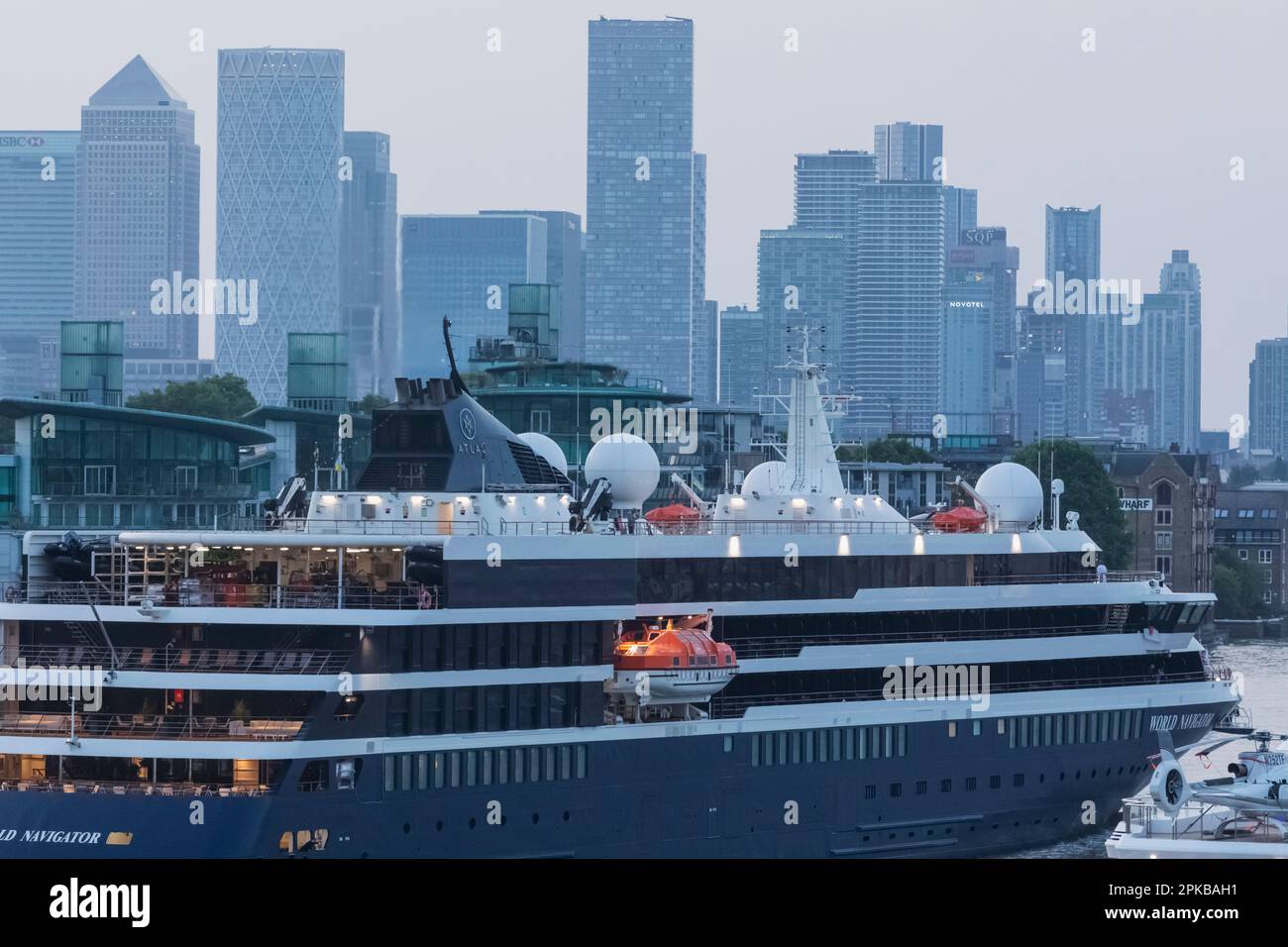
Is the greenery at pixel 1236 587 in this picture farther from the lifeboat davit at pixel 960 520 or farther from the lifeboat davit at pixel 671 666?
the lifeboat davit at pixel 671 666

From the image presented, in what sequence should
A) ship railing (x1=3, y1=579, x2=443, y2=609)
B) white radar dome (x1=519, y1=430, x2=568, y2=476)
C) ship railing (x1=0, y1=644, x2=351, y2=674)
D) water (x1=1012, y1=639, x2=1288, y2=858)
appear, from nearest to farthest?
ship railing (x1=0, y1=644, x2=351, y2=674) → ship railing (x1=3, y1=579, x2=443, y2=609) → water (x1=1012, y1=639, x2=1288, y2=858) → white radar dome (x1=519, y1=430, x2=568, y2=476)

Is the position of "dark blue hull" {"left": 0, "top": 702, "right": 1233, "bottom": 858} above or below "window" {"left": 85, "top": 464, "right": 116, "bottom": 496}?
below

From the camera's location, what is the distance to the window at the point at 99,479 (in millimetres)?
83438

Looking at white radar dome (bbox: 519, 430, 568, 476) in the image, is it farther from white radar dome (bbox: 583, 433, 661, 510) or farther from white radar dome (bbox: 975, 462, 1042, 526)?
white radar dome (bbox: 975, 462, 1042, 526)

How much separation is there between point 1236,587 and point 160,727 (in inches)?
3388

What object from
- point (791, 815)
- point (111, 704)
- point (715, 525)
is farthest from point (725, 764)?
point (111, 704)

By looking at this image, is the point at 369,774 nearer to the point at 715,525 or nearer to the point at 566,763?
the point at 566,763

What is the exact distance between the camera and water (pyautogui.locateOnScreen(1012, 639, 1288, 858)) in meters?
49.9

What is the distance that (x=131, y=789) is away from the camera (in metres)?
38.7

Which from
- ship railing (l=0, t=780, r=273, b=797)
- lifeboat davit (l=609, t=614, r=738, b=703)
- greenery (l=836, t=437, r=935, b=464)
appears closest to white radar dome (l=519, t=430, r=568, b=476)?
lifeboat davit (l=609, t=614, r=738, b=703)

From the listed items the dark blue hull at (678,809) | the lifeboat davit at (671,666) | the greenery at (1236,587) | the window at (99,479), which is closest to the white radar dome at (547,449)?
the lifeboat davit at (671,666)

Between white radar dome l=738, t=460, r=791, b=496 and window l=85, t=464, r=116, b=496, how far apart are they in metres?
37.7

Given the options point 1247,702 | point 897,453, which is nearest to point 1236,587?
point 897,453

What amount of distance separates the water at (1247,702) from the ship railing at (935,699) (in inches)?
134
